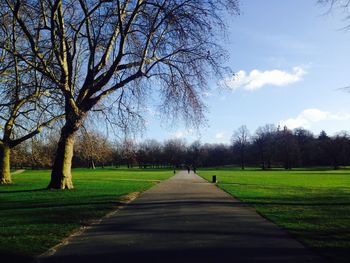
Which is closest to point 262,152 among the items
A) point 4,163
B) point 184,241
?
point 4,163

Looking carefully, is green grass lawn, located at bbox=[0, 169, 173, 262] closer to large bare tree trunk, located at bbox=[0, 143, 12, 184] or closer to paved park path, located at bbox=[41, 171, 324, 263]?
paved park path, located at bbox=[41, 171, 324, 263]

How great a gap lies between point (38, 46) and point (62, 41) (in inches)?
52.0

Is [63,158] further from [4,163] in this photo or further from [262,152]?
[262,152]

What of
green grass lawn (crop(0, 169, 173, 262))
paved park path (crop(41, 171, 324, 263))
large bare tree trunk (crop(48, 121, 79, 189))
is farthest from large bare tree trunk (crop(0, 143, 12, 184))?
paved park path (crop(41, 171, 324, 263))

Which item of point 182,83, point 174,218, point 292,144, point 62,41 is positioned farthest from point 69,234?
point 292,144

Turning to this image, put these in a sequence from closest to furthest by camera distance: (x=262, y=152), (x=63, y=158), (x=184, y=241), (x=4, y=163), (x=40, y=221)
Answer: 1. (x=184, y=241)
2. (x=40, y=221)
3. (x=63, y=158)
4. (x=4, y=163)
5. (x=262, y=152)

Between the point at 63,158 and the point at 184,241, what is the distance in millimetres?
18678

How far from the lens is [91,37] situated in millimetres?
26219

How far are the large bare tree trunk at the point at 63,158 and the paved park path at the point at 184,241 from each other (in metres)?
12.8

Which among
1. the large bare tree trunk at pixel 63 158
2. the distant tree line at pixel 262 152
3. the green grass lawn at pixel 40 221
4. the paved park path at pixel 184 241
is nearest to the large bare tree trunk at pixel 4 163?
the large bare tree trunk at pixel 63 158

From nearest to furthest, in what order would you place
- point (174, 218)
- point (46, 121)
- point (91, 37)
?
1. point (174, 218)
2. point (91, 37)
3. point (46, 121)

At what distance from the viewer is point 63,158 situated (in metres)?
27.1

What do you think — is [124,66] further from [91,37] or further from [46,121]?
[46,121]

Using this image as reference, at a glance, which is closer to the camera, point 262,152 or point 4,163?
point 4,163
